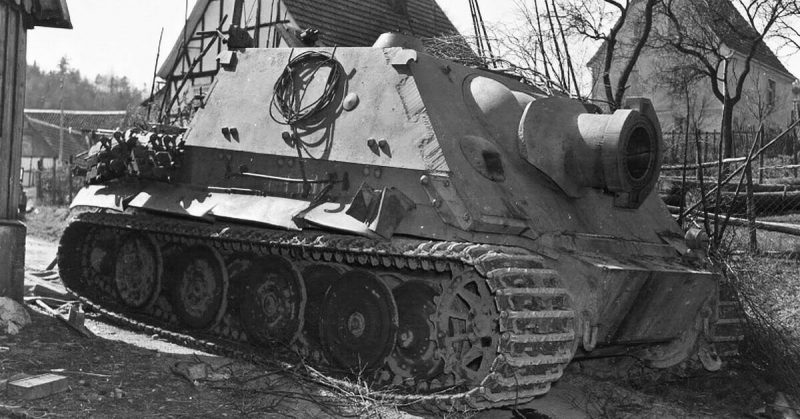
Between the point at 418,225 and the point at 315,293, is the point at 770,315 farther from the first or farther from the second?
the point at 315,293

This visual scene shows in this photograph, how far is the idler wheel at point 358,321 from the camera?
7.56m

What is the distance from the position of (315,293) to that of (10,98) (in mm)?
3749

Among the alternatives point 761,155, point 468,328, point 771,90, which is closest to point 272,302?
point 468,328

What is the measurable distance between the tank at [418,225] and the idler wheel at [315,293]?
0.08 ft

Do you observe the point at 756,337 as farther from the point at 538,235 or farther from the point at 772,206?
the point at 772,206

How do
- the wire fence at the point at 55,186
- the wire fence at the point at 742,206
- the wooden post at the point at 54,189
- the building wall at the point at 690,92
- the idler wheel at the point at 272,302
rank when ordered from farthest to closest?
the wooden post at the point at 54,189 < the wire fence at the point at 55,186 < the building wall at the point at 690,92 < the wire fence at the point at 742,206 < the idler wheel at the point at 272,302

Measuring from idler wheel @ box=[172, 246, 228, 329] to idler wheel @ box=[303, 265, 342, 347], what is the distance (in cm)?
114

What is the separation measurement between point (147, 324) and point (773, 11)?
20092 millimetres

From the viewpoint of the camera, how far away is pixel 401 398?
6801mm

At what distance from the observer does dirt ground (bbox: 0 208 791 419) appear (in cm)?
652

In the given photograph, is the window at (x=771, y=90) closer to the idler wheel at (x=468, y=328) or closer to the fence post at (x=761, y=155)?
the fence post at (x=761, y=155)

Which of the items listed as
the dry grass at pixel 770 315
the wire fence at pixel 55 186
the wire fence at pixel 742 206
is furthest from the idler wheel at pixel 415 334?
the wire fence at pixel 55 186

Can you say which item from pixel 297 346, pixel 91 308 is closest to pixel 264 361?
pixel 297 346

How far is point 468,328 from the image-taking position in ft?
23.1
